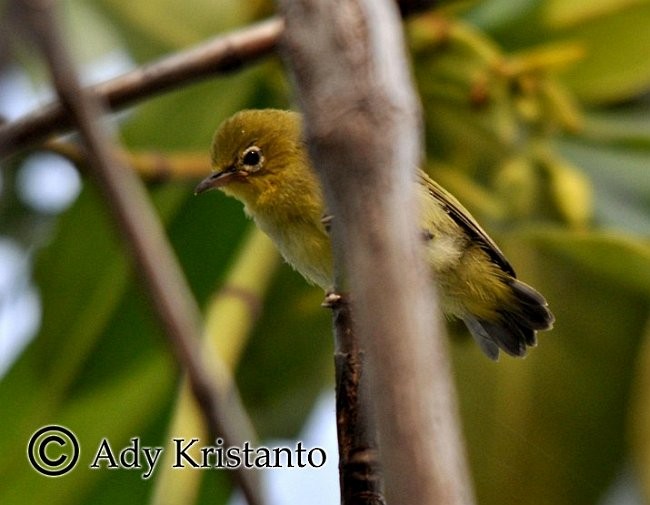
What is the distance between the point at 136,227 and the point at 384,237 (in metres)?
0.18

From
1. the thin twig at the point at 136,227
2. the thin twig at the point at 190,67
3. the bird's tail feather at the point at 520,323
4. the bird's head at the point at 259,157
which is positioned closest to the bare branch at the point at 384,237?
the thin twig at the point at 136,227

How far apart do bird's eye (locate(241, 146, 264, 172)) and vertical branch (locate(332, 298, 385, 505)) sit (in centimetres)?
119

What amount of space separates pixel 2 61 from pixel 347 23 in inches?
24.4

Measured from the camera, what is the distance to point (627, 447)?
3.31m

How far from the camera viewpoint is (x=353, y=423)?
1.26 m

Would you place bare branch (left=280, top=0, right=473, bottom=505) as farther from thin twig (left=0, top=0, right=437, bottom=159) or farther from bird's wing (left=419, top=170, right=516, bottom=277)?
bird's wing (left=419, top=170, right=516, bottom=277)

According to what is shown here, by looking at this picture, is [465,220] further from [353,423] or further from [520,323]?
[353,423]

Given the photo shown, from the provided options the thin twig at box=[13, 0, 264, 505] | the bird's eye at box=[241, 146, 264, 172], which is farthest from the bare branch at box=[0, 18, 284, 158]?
the thin twig at box=[13, 0, 264, 505]

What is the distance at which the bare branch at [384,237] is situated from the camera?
619mm

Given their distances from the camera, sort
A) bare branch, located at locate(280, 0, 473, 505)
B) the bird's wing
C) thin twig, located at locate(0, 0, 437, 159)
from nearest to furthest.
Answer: bare branch, located at locate(280, 0, 473, 505) < thin twig, located at locate(0, 0, 437, 159) < the bird's wing

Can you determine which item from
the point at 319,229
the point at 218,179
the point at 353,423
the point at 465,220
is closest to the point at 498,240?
the point at 465,220

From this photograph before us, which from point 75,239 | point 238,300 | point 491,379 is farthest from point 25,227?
point 491,379

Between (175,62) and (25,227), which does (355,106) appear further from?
(25,227)

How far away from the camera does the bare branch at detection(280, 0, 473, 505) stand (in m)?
0.62
